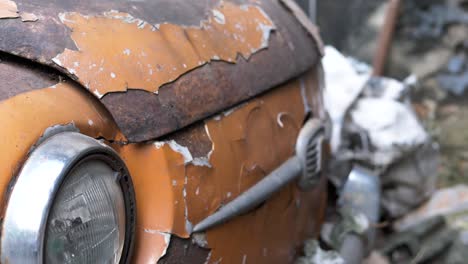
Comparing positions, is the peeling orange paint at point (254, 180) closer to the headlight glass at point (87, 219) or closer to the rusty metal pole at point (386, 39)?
the headlight glass at point (87, 219)

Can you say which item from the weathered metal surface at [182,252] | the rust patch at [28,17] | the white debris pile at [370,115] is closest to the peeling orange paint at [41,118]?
the rust patch at [28,17]

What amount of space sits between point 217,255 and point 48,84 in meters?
0.58

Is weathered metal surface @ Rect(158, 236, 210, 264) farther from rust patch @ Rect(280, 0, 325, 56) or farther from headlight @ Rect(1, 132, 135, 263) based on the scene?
rust patch @ Rect(280, 0, 325, 56)

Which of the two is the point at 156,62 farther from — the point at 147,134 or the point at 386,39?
the point at 386,39

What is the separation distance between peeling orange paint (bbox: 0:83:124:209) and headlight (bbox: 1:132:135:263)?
2 cm

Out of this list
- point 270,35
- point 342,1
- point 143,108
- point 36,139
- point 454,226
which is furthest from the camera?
point 342,1

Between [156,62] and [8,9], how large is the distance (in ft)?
1.09

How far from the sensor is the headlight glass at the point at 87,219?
0.95 m

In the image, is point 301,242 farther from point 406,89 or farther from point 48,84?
point 406,89

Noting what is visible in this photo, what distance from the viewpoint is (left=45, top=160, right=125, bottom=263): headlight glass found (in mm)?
955

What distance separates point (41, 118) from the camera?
3.28 ft

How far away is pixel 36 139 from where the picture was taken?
3.20ft

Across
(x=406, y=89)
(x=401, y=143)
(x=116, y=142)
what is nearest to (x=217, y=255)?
(x=116, y=142)

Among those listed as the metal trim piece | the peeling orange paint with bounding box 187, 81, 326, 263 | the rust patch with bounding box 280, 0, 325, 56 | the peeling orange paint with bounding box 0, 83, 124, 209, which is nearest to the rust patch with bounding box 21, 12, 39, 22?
the peeling orange paint with bounding box 0, 83, 124, 209
